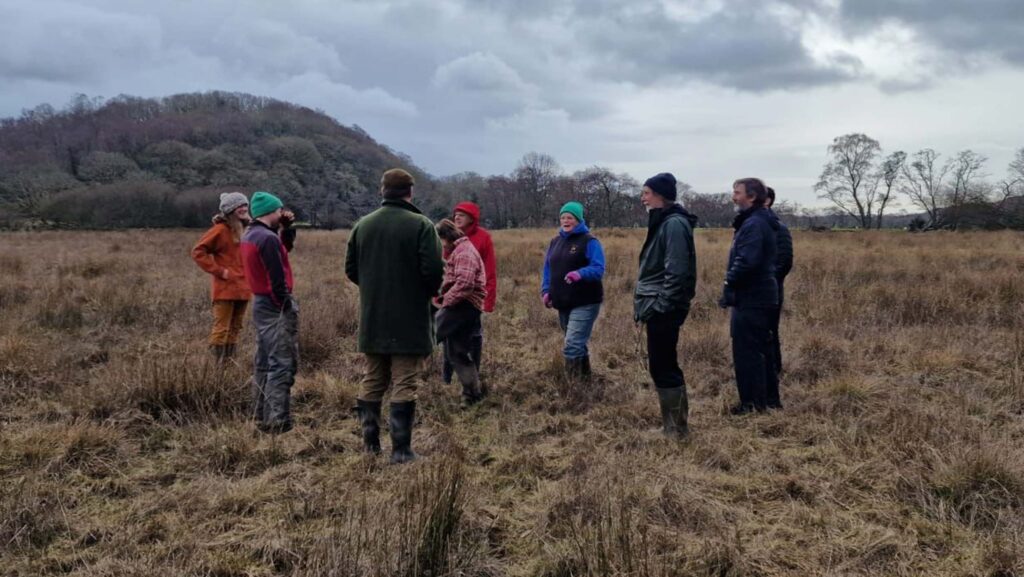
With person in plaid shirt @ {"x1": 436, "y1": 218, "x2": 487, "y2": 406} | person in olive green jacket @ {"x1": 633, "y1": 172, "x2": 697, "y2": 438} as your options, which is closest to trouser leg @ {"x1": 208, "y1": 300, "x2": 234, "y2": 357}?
person in plaid shirt @ {"x1": 436, "y1": 218, "x2": 487, "y2": 406}

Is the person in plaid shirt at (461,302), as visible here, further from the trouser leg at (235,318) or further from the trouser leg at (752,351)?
the trouser leg at (752,351)

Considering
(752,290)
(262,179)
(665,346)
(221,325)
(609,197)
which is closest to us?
(665,346)

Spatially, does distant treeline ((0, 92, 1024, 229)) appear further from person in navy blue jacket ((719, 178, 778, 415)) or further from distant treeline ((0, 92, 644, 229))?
person in navy blue jacket ((719, 178, 778, 415))

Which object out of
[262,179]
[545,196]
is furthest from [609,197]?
[262,179]

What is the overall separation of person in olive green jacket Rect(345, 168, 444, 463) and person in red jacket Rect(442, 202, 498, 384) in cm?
131

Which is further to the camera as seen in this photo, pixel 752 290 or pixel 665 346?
pixel 752 290

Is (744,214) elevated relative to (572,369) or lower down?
elevated

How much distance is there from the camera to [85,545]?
2.53 metres

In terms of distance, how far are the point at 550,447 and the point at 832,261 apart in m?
11.5

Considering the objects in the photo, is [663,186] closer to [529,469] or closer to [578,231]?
[578,231]

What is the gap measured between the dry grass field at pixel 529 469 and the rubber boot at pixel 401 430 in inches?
5.5

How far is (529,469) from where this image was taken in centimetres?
339

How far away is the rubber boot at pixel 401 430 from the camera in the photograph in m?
3.49

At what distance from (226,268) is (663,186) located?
3850 millimetres
